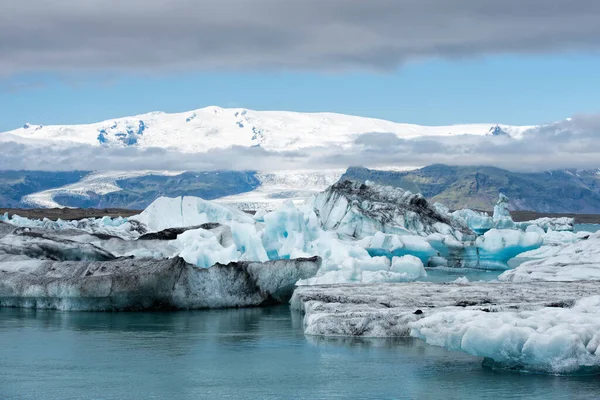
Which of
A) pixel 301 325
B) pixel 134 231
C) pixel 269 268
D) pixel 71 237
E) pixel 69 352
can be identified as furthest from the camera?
pixel 134 231

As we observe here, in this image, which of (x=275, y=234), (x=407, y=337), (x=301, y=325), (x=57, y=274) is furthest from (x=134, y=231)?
(x=407, y=337)

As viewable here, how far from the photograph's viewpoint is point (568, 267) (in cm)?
2384

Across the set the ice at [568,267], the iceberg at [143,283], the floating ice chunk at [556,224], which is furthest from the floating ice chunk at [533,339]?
the floating ice chunk at [556,224]

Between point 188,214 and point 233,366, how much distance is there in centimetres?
2415

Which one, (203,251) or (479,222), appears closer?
(203,251)

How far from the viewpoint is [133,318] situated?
18922mm

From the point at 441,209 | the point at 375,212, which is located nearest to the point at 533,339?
the point at 375,212

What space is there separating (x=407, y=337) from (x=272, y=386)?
3.60 metres

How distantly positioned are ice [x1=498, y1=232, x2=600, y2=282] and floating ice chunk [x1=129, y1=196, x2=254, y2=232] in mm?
13797

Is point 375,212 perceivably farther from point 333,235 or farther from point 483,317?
point 483,317

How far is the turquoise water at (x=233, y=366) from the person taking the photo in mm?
11727

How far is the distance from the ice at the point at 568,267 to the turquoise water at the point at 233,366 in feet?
25.0

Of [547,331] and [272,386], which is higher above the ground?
[547,331]

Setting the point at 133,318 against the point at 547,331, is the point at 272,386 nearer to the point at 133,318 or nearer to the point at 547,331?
the point at 547,331
